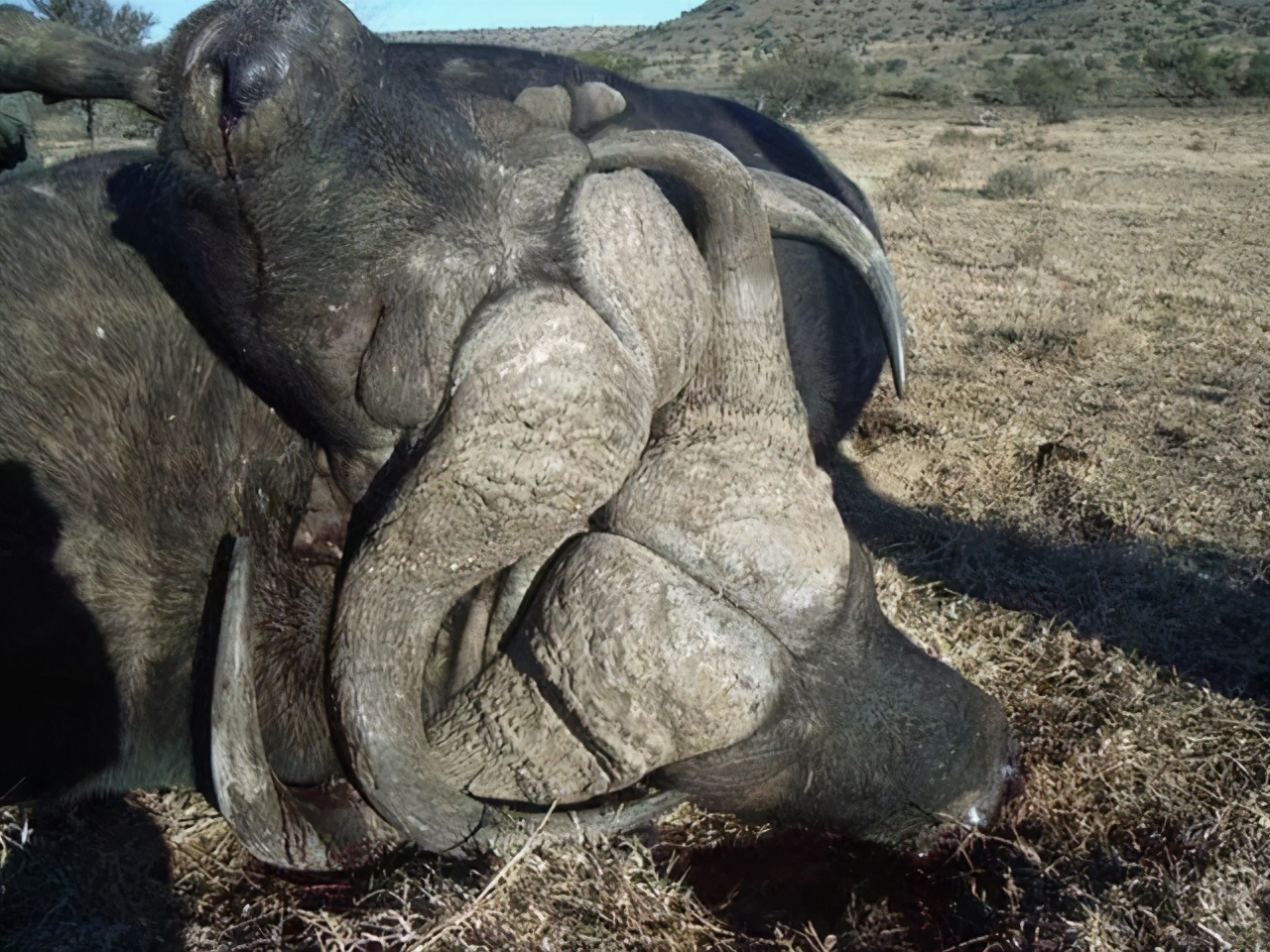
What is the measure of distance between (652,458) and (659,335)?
271 mm

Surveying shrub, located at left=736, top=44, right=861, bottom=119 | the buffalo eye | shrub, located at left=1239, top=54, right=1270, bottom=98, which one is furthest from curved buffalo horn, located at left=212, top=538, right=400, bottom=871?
shrub, located at left=1239, top=54, right=1270, bottom=98

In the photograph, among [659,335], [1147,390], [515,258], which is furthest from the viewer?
[1147,390]

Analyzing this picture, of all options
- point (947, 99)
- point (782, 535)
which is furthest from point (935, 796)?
point (947, 99)

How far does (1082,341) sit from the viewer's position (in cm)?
699

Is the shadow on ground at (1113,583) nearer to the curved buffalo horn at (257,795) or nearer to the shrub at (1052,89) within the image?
the curved buffalo horn at (257,795)

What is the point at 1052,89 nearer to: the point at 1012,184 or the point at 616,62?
the point at 616,62

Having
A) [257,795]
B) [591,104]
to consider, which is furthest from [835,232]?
[257,795]

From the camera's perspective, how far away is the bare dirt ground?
2.49 m

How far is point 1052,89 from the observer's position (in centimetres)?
2816

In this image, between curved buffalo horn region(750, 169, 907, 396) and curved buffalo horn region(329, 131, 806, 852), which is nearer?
curved buffalo horn region(329, 131, 806, 852)

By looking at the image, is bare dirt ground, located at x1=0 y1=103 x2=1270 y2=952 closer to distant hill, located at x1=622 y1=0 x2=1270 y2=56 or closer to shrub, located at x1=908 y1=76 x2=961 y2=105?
shrub, located at x1=908 y1=76 x2=961 y2=105

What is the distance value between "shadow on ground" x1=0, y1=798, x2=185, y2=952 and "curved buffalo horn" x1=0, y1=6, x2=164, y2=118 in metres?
1.84

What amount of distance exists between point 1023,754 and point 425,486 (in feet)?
6.34

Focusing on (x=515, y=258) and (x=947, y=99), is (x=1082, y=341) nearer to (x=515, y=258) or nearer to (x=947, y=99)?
(x=515, y=258)
